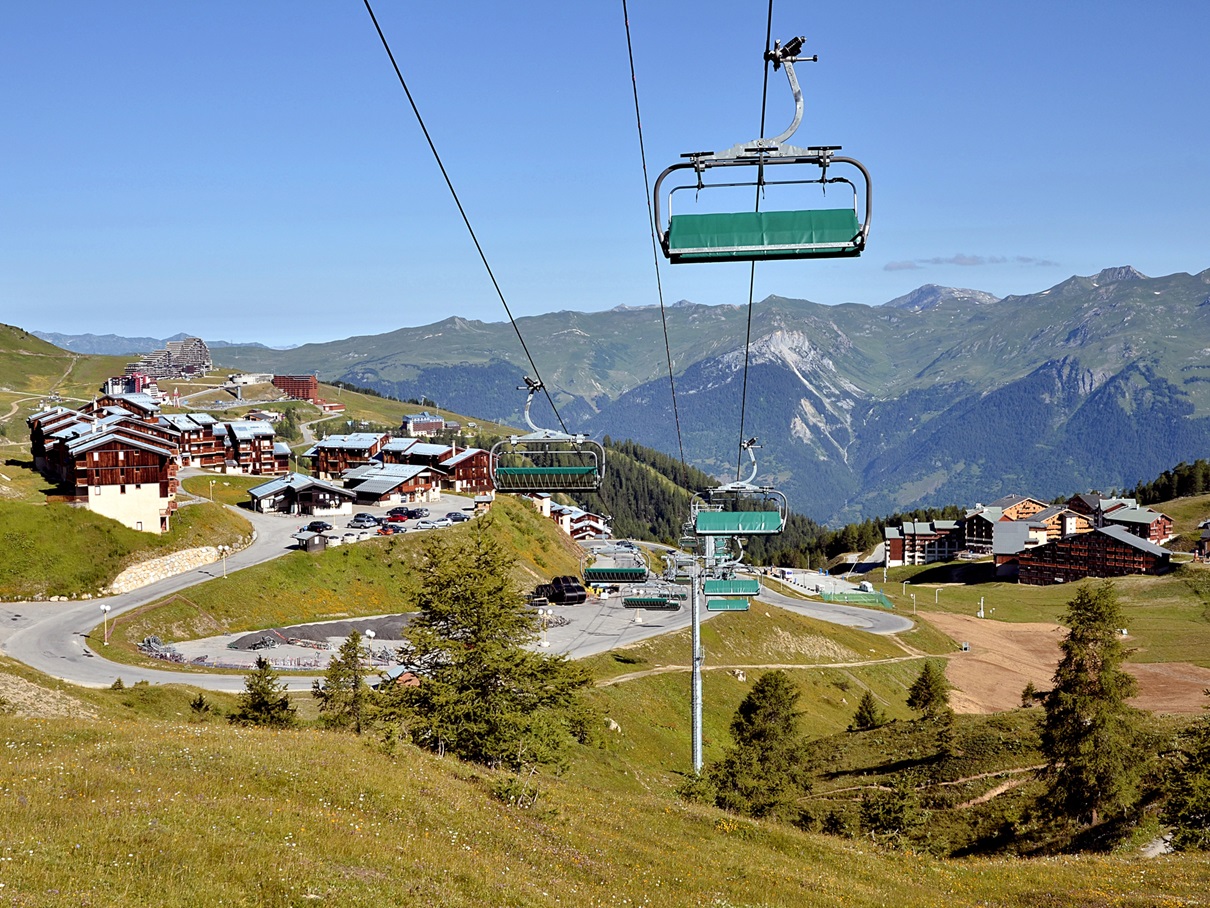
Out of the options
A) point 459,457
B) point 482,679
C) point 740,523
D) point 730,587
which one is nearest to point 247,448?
point 459,457

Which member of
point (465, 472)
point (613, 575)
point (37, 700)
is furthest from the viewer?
point (465, 472)

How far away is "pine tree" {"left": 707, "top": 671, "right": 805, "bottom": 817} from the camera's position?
48.8m

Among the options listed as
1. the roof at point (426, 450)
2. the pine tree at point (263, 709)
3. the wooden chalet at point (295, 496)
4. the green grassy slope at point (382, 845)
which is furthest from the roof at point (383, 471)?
the green grassy slope at point (382, 845)

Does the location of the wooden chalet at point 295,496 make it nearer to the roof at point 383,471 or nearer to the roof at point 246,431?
the roof at point 383,471

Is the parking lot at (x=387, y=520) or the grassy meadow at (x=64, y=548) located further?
the parking lot at (x=387, y=520)

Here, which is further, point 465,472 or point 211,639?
point 465,472

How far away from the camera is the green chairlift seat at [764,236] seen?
50.6ft

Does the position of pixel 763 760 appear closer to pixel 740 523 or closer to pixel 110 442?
pixel 740 523

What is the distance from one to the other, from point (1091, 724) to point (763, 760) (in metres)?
17.5

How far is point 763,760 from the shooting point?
55906 mm

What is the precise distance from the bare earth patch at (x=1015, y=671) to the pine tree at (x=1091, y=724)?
4001cm

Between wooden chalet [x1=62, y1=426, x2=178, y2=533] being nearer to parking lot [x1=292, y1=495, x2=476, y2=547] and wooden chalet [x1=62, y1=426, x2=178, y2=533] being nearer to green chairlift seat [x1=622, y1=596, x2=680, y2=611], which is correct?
parking lot [x1=292, y1=495, x2=476, y2=547]

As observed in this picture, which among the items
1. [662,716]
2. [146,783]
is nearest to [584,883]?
[146,783]

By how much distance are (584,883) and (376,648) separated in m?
63.0
